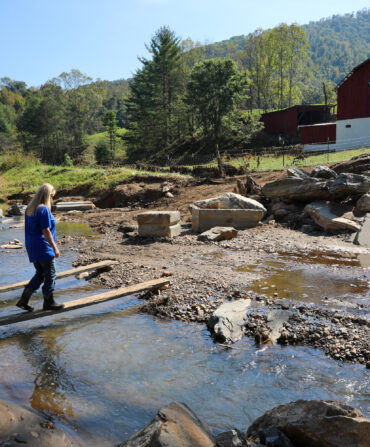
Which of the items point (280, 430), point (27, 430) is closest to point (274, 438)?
point (280, 430)

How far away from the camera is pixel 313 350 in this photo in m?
5.38

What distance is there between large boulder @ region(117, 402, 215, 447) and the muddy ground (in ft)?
8.73

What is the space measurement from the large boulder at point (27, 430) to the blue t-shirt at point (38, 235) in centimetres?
218

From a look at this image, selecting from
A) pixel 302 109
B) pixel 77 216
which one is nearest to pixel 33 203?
pixel 77 216

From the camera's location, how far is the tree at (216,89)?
133ft

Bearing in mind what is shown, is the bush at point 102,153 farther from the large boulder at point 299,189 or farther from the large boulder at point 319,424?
the large boulder at point 319,424

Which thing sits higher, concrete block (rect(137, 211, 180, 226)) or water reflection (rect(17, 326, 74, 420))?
concrete block (rect(137, 211, 180, 226))

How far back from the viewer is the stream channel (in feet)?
13.8

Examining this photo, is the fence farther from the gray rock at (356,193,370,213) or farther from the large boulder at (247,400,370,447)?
the large boulder at (247,400,370,447)

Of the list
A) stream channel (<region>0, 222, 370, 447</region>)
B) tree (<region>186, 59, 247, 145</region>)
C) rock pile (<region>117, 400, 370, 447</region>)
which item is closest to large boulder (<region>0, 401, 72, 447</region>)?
stream channel (<region>0, 222, 370, 447</region>)

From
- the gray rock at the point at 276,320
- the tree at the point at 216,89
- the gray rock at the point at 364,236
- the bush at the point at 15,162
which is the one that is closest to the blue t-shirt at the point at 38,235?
the gray rock at the point at 276,320

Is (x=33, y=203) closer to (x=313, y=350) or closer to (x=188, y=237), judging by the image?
(x=313, y=350)

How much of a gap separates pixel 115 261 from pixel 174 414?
6888mm

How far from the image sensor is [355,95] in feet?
111
